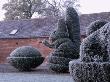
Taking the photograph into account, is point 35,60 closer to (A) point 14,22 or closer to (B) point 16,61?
(B) point 16,61

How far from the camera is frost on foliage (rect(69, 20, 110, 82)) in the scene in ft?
26.9

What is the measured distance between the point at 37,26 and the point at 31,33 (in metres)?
1.50

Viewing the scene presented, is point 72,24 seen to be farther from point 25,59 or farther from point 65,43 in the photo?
point 25,59

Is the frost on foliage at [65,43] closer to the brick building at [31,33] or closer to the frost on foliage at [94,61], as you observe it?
the frost on foliage at [94,61]

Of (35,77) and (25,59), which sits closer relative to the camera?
(35,77)

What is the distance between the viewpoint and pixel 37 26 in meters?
31.6

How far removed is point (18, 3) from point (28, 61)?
28.6m

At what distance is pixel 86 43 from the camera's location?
29.6 ft

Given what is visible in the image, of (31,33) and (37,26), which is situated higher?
(37,26)

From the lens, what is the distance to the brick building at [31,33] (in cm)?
2969

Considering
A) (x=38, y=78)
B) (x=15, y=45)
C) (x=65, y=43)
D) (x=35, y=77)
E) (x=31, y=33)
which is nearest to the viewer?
(x=38, y=78)

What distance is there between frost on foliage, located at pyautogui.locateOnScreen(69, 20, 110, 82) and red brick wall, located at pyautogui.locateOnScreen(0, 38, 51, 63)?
20.6m

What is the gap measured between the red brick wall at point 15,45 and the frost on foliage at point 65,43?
10.5 meters

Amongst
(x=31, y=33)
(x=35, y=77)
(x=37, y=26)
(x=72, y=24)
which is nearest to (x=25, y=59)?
(x=72, y=24)
